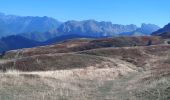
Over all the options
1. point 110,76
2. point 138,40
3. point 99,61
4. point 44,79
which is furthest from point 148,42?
point 44,79

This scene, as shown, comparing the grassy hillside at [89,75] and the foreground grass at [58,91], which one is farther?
the grassy hillside at [89,75]

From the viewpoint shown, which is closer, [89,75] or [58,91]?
[58,91]

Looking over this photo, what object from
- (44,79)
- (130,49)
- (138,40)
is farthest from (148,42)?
(44,79)

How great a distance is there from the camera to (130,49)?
78.1 metres

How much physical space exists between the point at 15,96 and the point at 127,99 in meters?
6.40

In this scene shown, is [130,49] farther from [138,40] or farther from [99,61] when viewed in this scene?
[138,40]

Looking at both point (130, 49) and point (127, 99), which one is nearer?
point (127, 99)

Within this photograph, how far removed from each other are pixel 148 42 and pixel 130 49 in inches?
1435

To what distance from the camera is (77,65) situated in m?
57.2

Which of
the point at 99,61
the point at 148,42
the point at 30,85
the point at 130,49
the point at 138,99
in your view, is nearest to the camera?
the point at 138,99

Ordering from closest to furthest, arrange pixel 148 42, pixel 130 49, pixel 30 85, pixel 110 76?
pixel 30 85 → pixel 110 76 → pixel 130 49 → pixel 148 42

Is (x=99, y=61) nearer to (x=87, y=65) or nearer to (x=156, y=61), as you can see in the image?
(x=87, y=65)

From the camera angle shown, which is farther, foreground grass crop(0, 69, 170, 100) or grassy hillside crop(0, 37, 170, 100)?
grassy hillside crop(0, 37, 170, 100)

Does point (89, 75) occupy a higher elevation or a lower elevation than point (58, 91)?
lower
